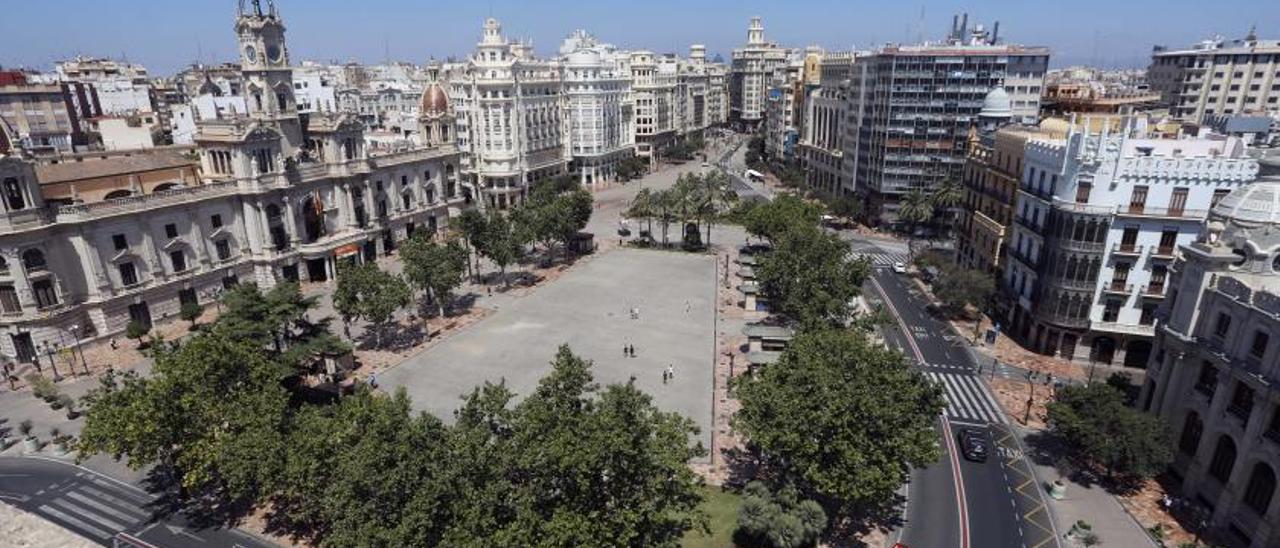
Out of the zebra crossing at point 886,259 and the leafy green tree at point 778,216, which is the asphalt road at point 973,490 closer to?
the leafy green tree at point 778,216

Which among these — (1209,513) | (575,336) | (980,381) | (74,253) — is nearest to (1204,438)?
(1209,513)

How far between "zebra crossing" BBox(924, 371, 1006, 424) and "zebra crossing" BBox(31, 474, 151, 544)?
66.5 meters

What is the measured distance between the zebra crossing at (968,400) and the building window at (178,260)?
9234cm

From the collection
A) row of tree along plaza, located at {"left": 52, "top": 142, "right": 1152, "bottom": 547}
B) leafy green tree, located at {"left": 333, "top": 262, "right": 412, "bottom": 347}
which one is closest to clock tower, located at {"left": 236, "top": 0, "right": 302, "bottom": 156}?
leafy green tree, located at {"left": 333, "top": 262, "right": 412, "bottom": 347}

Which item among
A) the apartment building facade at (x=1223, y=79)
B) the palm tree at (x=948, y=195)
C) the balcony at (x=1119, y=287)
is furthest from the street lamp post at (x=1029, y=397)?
the apartment building facade at (x=1223, y=79)

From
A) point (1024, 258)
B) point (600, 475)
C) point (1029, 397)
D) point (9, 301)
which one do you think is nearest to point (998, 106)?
point (1024, 258)

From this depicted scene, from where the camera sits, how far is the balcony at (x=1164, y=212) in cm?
6372

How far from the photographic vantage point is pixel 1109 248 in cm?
6719

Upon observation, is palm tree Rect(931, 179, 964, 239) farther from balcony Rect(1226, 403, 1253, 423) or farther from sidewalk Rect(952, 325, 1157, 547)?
balcony Rect(1226, 403, 1253, 423)

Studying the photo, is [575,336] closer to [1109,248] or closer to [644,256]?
[644,256]

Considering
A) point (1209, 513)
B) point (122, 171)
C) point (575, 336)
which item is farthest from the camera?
point (122, 171)

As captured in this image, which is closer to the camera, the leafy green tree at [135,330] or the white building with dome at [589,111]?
the leafy green tree at [135,330]

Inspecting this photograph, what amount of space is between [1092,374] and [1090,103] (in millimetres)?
83896

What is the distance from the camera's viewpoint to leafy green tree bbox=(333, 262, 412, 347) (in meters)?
70.3
